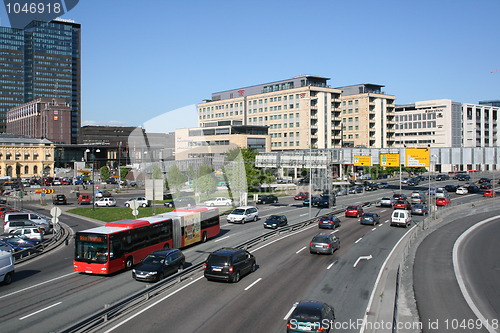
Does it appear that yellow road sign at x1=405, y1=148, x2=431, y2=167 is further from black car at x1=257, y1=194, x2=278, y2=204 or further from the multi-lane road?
the multi-lane road

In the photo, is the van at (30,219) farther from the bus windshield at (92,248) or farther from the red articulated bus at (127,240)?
the bus windshield at (92,248)

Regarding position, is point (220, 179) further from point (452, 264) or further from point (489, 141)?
point (489, 141)

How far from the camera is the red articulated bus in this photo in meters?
24.3

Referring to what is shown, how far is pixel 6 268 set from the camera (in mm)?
22562

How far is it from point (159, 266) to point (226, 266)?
141 inches

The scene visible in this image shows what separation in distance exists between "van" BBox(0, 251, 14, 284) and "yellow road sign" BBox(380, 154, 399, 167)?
65387mm

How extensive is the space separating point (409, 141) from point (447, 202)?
103572mm

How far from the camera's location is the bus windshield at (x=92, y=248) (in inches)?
954

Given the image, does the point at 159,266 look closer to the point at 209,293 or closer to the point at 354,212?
the point at 209,293

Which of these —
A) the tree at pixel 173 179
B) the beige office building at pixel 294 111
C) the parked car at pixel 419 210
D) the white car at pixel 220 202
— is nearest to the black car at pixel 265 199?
the white car at pixel 220 202

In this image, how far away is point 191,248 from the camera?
33.2 metres

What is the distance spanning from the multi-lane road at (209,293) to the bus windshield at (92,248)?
1.09 meters

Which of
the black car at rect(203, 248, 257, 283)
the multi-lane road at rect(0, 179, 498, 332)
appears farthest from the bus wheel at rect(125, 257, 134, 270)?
the black car at rect(203, 248, 257, 283)

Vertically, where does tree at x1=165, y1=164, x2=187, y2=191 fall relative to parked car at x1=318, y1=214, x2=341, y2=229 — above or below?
above
